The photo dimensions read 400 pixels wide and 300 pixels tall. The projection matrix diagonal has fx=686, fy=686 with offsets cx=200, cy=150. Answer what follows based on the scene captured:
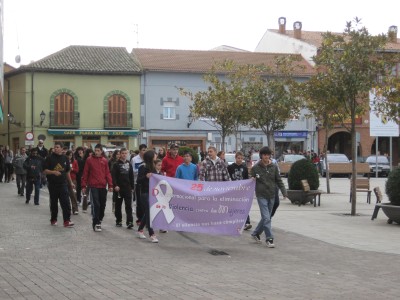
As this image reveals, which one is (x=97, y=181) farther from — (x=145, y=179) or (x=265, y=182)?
(x=265, y=182)

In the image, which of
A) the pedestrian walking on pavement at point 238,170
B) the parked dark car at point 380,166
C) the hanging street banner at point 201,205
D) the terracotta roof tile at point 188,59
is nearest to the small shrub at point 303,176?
the pedestrian walking on pavement at point 238,170

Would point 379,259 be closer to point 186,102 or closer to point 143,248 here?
point 143,248

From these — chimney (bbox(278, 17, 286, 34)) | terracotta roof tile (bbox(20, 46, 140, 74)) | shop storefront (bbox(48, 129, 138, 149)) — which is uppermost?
chimney (bbox(278, 17, 286, 34))

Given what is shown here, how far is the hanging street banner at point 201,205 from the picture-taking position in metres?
11.8

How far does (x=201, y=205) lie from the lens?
464 inches

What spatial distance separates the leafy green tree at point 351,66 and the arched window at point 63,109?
3458 cm

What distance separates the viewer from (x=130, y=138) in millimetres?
51188

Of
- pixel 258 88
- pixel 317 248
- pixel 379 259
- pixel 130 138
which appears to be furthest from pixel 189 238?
pixel 130 138

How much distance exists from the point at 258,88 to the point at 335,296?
812 inches

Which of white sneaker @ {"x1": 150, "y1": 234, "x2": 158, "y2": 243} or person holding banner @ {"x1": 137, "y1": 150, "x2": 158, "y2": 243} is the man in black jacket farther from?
white sneaker @ {"x1": 150, "y1": 234, "x2": 158, "y2": 243}

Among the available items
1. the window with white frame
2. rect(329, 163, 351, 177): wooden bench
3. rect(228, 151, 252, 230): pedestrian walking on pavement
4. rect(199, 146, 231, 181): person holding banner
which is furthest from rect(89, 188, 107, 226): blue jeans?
the window with white frame

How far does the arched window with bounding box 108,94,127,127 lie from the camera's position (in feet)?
166

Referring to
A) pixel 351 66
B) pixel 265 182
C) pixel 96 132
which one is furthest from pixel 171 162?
pixel 96 132

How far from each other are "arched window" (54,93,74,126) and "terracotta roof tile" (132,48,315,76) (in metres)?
6.07
